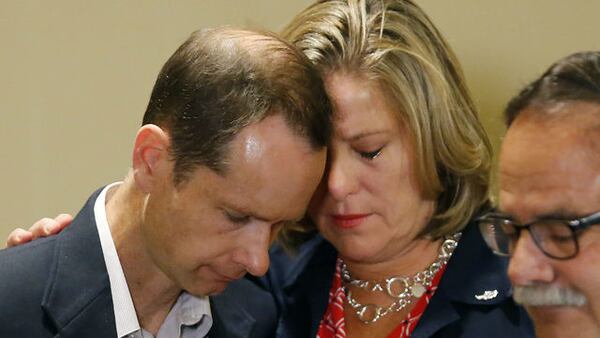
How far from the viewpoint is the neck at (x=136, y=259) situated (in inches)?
77.4

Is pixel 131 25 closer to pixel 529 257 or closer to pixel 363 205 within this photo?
pixel 363 205

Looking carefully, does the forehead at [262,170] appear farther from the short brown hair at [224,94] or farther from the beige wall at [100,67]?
the beige wall at [100,67]

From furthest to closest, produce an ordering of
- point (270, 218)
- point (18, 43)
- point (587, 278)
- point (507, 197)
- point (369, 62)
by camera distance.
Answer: point (18, 43)
point (369, 62)
point (270, 218)
point (507, 197)
point (587, 278)

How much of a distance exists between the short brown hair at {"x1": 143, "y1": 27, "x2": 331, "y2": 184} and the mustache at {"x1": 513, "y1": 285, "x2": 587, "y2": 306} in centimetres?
49

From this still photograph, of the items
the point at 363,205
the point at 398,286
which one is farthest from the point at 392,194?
the point at 398,286

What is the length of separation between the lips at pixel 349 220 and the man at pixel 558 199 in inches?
21.6

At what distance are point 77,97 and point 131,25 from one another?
0.23 metres

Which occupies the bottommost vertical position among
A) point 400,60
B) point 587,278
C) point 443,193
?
point 443,193

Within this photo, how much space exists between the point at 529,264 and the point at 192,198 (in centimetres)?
60

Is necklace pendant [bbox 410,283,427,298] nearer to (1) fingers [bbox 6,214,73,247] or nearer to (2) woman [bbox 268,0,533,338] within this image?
(2) woman [bbox 268,0,533,338]

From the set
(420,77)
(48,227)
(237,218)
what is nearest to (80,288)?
(48,227)

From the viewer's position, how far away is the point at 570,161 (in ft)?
5.18

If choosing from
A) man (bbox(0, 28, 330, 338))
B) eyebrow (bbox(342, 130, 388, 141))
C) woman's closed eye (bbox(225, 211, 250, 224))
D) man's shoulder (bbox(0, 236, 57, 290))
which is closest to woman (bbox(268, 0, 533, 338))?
eyebrow (bbox(342, 130, 388, 141))

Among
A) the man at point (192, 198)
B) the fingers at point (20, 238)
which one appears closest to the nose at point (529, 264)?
the man at point (192, 198)
